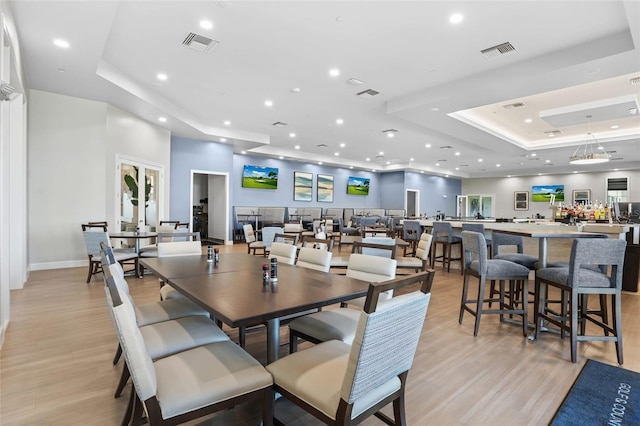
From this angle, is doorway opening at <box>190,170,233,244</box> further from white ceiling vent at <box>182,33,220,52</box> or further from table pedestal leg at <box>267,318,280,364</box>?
table pedestal leg at <box>267,318,280,364</box>

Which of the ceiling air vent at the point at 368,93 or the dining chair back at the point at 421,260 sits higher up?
the ceiling air vent at the point at 368,93

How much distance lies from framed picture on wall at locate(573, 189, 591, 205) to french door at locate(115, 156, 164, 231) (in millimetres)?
16962

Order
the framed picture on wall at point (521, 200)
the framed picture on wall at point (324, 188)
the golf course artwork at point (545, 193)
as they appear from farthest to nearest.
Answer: the framed picture on wall at point (521, 200) < the golf course artwork at point (545, 193) < the framed picture on wall at point (324, 188)

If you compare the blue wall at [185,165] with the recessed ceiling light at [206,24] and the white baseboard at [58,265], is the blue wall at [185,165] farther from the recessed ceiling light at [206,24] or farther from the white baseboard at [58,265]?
the recessed ceiling light at [206,24]

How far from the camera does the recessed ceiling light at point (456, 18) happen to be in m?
3.44

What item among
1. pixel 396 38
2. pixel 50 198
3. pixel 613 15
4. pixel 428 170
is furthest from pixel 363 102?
pixel 428 170

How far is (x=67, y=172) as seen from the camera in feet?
19.4

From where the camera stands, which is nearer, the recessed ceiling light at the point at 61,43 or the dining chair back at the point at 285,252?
the dining chair back at the point at 285,252

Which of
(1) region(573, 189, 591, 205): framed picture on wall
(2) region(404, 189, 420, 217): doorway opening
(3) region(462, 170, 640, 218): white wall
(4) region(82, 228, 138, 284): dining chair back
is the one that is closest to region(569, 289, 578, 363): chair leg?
(4) region(82, 228, 138, 284): dining chair back

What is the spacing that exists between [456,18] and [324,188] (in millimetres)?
11009

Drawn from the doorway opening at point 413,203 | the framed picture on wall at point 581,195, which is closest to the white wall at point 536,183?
the framed picture on wall at point 581,195

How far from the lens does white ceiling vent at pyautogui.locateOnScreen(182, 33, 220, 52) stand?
Answer: 13.3 feet

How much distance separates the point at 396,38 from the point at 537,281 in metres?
3.12

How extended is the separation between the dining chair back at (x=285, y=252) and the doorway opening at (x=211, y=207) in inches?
286
